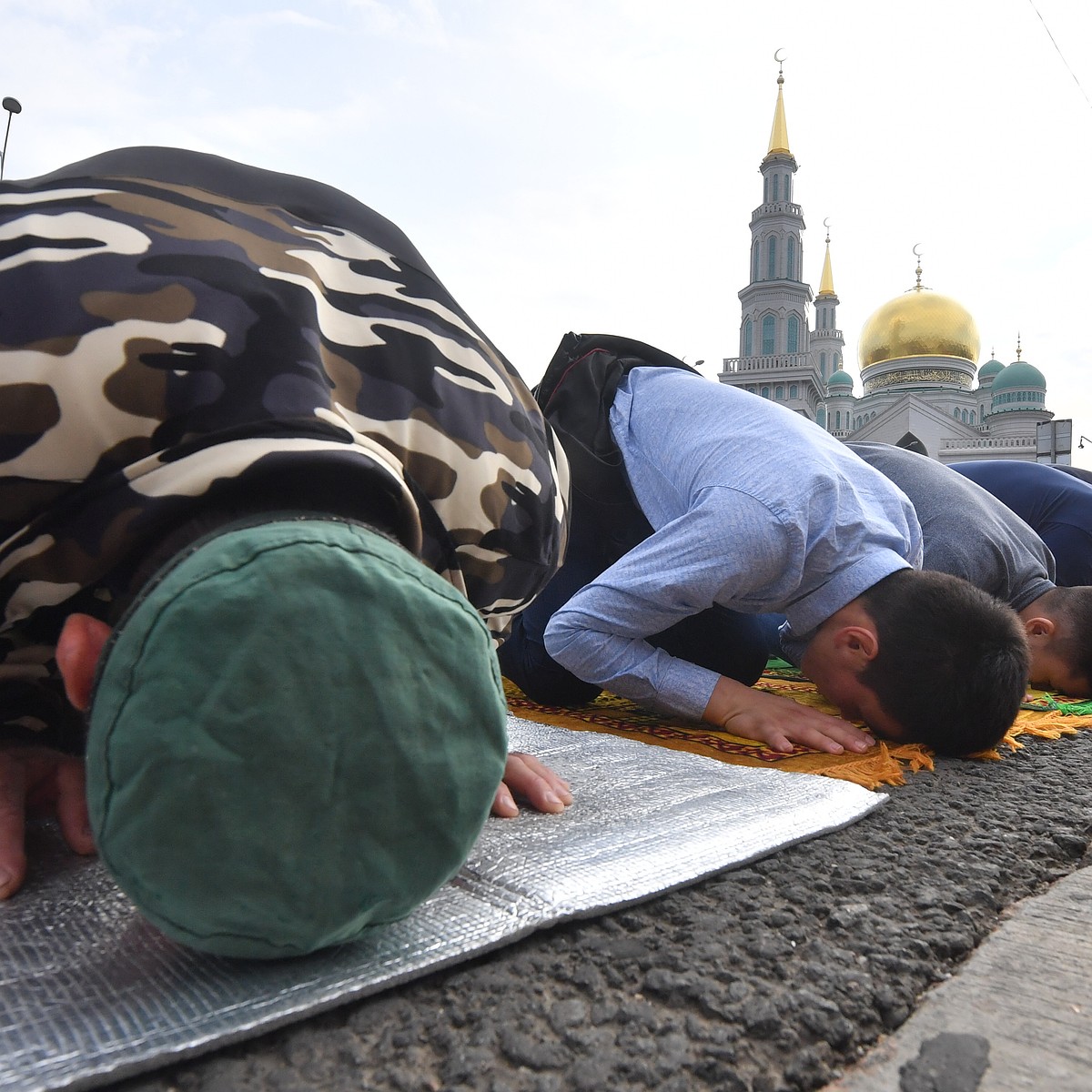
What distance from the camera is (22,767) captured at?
78cm

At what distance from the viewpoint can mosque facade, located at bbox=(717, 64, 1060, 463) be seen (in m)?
22.6

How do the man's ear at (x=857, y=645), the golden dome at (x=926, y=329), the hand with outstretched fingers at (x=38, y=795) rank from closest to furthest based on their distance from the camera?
the hand with outstretched fingers at (x=38, y=795) → the man's ear at (x=857, y=645) → the golden dome at (x=926, y=329)

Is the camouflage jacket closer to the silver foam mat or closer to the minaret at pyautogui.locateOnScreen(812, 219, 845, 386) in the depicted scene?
the silver foam mat

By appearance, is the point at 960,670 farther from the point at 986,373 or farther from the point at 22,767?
the point at 986,373

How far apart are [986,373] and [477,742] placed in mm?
29584

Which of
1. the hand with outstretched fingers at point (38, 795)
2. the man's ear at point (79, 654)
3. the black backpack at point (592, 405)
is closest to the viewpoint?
the man's ear at point (79, 654)

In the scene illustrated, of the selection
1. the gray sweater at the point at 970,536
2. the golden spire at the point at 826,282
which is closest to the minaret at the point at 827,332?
the golden spire at the point at 826,282

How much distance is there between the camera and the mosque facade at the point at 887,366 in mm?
22609

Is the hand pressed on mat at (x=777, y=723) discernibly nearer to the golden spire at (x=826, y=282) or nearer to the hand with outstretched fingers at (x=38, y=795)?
the hand with outstretched fingers at (x=38, y=795)

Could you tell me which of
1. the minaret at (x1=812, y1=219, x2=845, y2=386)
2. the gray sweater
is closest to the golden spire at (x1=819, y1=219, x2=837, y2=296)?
the minaret at (x1=812, y1=219, x2=845, y2=386)

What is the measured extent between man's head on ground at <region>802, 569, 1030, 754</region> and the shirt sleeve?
144 mm

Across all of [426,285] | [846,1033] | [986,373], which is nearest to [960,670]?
[846,1033]

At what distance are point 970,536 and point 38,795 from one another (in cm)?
188

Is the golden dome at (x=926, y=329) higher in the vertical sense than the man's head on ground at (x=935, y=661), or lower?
higher
